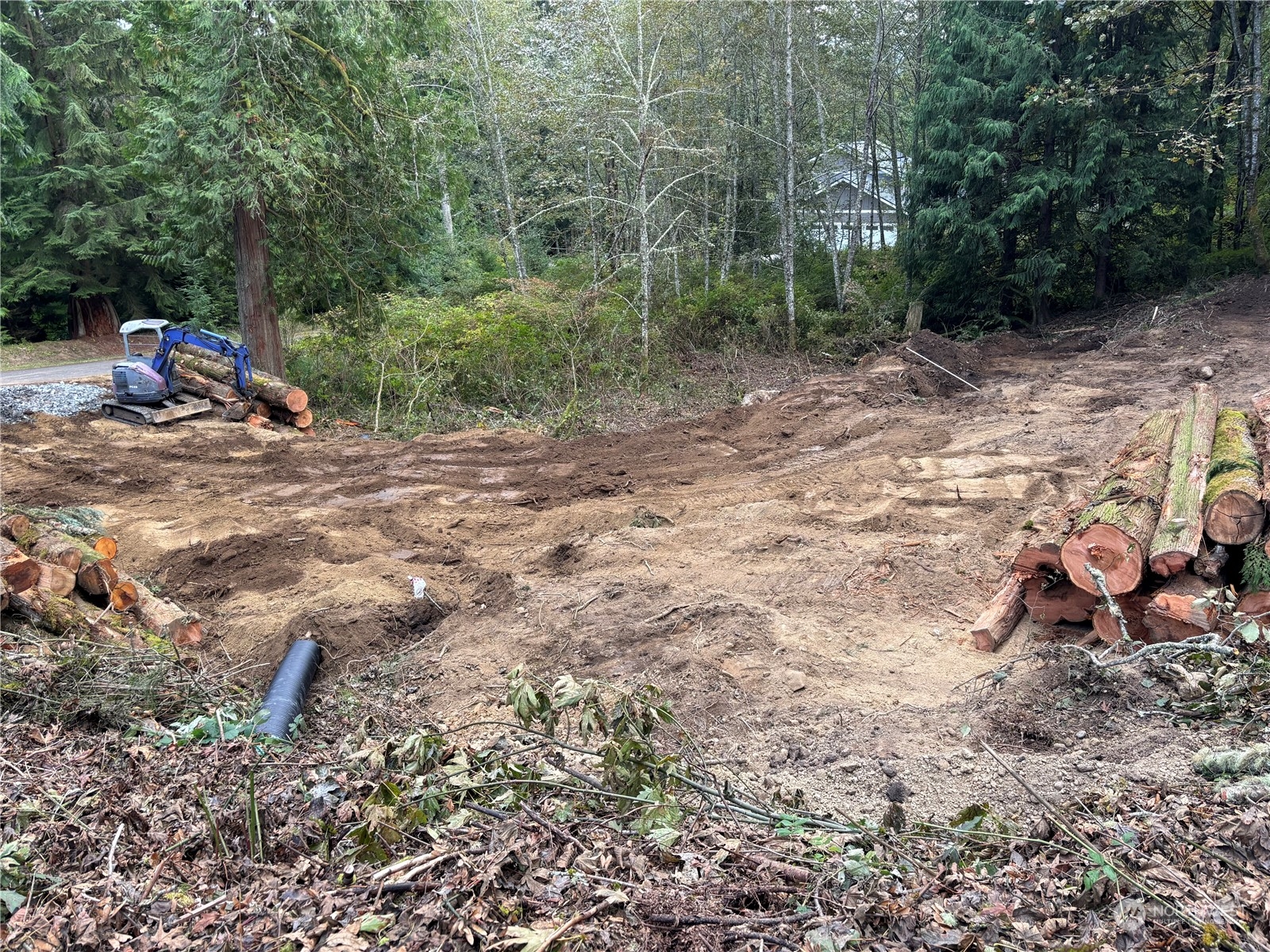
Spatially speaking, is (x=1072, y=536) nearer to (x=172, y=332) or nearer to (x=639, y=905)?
(x=639, y=905)

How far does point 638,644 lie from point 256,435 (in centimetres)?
996

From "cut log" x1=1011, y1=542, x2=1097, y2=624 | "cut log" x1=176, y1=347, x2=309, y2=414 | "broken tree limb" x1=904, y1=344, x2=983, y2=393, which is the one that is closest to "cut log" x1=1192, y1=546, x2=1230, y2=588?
"cut log" x1=1011, y1=542, x2=1097, y2=624

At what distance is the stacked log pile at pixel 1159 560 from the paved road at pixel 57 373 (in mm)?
19169

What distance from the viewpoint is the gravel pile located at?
48.6 feet

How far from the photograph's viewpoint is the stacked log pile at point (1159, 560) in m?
5.02

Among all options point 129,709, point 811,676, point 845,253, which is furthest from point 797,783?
point 845,253

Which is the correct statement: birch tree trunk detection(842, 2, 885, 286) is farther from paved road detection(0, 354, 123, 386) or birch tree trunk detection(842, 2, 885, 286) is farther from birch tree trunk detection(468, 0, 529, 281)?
paved road detection(0, 354, 123, 386)

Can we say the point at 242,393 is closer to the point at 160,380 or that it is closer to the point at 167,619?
the point at 160,380

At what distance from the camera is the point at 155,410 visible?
14.3 metres

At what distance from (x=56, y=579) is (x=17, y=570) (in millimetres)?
487

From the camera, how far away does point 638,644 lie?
6219mm

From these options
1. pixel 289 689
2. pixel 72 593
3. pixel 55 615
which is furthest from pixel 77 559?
pixel 289 689

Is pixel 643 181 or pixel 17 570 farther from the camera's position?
pixel 643 181

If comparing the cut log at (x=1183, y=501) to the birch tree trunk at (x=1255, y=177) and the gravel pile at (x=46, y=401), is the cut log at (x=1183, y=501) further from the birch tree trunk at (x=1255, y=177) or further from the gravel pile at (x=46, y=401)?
the gravel pile at (x=46, y=401)
